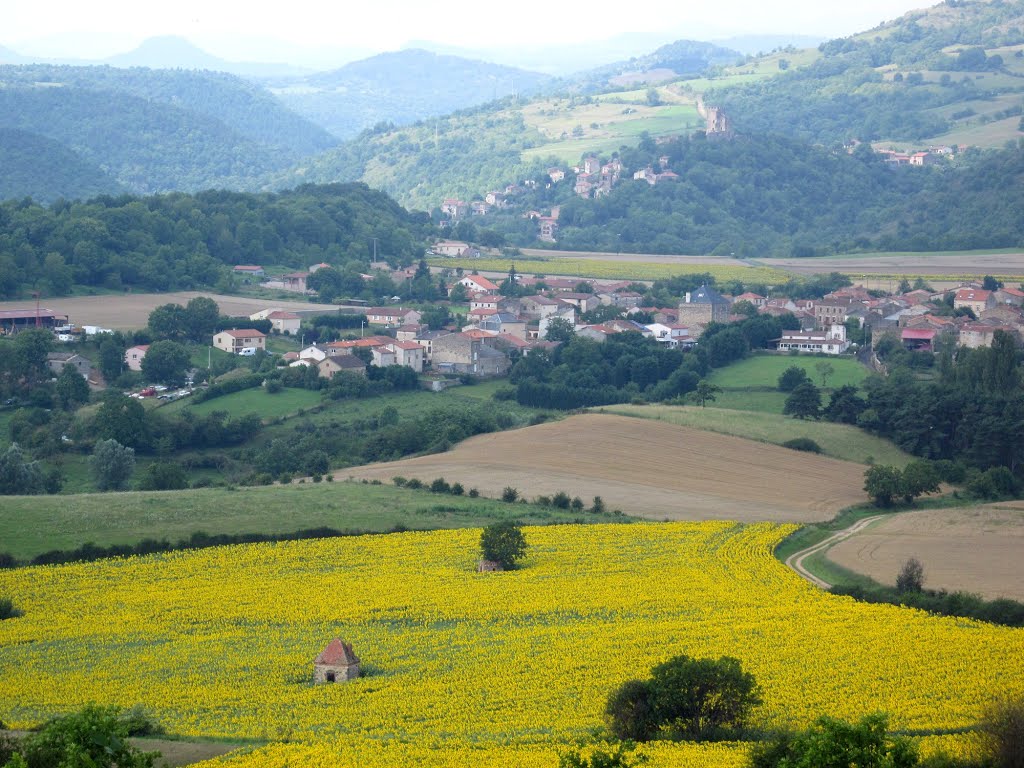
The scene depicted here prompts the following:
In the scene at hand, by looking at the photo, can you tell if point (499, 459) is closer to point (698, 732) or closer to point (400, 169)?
point (698, 732)

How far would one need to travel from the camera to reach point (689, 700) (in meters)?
23.4

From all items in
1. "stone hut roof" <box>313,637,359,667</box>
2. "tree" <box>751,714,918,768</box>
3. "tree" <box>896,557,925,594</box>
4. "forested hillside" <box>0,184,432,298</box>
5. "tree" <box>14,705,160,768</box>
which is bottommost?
"tree" <box>896,557,925,594</box>

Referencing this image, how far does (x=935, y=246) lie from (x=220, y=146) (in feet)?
354

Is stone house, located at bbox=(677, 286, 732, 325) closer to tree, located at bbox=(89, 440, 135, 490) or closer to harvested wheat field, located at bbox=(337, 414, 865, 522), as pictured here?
harvested wheat field, located at bbox=(337, 414, 865, 522)

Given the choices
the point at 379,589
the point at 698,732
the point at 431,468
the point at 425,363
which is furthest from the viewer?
the point at 425,363

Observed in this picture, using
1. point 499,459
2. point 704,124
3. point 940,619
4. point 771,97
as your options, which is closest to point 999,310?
point 499,459

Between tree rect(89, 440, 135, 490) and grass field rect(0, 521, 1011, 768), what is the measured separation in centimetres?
1102

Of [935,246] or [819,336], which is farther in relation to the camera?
[935,246]

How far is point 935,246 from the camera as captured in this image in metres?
111

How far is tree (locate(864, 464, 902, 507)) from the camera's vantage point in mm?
44969

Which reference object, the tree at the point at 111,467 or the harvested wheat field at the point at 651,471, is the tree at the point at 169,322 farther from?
the tree at the point at 111,467

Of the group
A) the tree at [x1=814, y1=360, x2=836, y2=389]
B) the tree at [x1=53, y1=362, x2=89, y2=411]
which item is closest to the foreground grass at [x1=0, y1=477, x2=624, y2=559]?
the tree at [x1=53, y1=362, x2=89, y2=411]

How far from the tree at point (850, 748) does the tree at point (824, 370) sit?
4435 centimetres

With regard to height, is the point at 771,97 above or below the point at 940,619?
above
